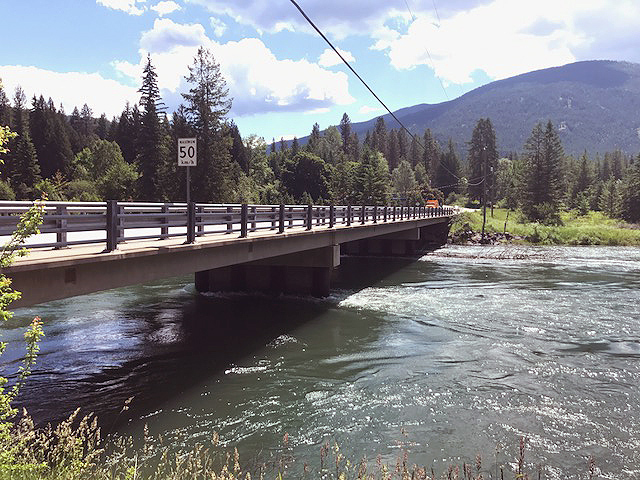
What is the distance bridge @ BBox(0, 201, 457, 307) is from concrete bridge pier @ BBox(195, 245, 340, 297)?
0.05m

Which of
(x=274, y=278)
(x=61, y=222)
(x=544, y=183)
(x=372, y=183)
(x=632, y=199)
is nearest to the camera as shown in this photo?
(x=61, y=222)

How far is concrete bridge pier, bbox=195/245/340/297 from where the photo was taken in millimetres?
23547

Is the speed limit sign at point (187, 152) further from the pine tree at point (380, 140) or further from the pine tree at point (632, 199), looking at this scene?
the pine tree at point (380, 140)

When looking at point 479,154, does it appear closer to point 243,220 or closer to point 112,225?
point 243,220

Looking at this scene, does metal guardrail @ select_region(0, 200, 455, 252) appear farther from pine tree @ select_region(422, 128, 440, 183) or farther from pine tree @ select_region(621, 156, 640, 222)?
pine tree @ select_region(422, 128, 440, 183)

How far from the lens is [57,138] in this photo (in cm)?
9044

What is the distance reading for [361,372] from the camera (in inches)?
505

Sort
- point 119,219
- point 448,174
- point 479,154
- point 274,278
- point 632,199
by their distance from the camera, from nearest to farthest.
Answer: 1. point 119,219
2. point 274,278
3. point 632,199
4. point 479,154
5. point 448,174

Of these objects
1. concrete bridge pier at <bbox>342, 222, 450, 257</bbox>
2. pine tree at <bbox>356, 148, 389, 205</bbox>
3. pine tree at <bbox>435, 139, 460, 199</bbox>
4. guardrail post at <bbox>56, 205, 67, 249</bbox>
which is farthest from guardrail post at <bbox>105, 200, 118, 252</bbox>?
pine tree at <bbox>435, 139, 460, 199</bbox>

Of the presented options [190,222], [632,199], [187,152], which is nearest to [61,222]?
[190,222]

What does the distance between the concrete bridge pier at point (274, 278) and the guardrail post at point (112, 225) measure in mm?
13360

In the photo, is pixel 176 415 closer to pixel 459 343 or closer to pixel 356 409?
pixel 356 409

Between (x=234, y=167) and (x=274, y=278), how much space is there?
37530mm

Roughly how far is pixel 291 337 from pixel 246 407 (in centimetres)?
611
